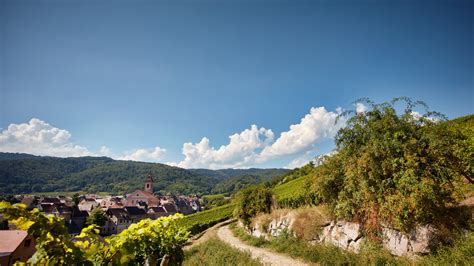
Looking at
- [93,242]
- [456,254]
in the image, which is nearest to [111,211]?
[93,242]

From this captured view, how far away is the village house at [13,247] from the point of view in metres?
24.5

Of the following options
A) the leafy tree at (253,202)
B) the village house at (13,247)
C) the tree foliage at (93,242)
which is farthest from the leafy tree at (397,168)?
the village house at (13,247)

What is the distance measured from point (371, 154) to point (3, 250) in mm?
35822

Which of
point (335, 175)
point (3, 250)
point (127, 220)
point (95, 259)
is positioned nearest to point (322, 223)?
point (335, 175)

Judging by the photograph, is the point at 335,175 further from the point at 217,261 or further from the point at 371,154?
the point at 217,261

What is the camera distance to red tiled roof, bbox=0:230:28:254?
25.1 m

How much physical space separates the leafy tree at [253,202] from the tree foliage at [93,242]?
18218 millimetres

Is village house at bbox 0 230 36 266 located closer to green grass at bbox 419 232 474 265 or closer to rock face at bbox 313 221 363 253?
rock face at bbox 313 221 363 253

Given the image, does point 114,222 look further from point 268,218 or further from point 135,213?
point 268,218

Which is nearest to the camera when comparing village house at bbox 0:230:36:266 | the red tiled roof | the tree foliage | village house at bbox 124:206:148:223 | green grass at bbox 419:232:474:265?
the tree foliage

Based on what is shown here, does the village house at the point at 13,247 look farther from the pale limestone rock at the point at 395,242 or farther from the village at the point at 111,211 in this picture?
the pale limestone rock at the point at 395,242

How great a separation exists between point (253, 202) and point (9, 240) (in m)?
27.7

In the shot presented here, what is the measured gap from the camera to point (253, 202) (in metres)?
22.0

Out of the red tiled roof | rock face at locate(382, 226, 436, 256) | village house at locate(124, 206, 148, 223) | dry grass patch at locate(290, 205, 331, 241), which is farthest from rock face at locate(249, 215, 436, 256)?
village house at locate(124, 206, 148, 223)
